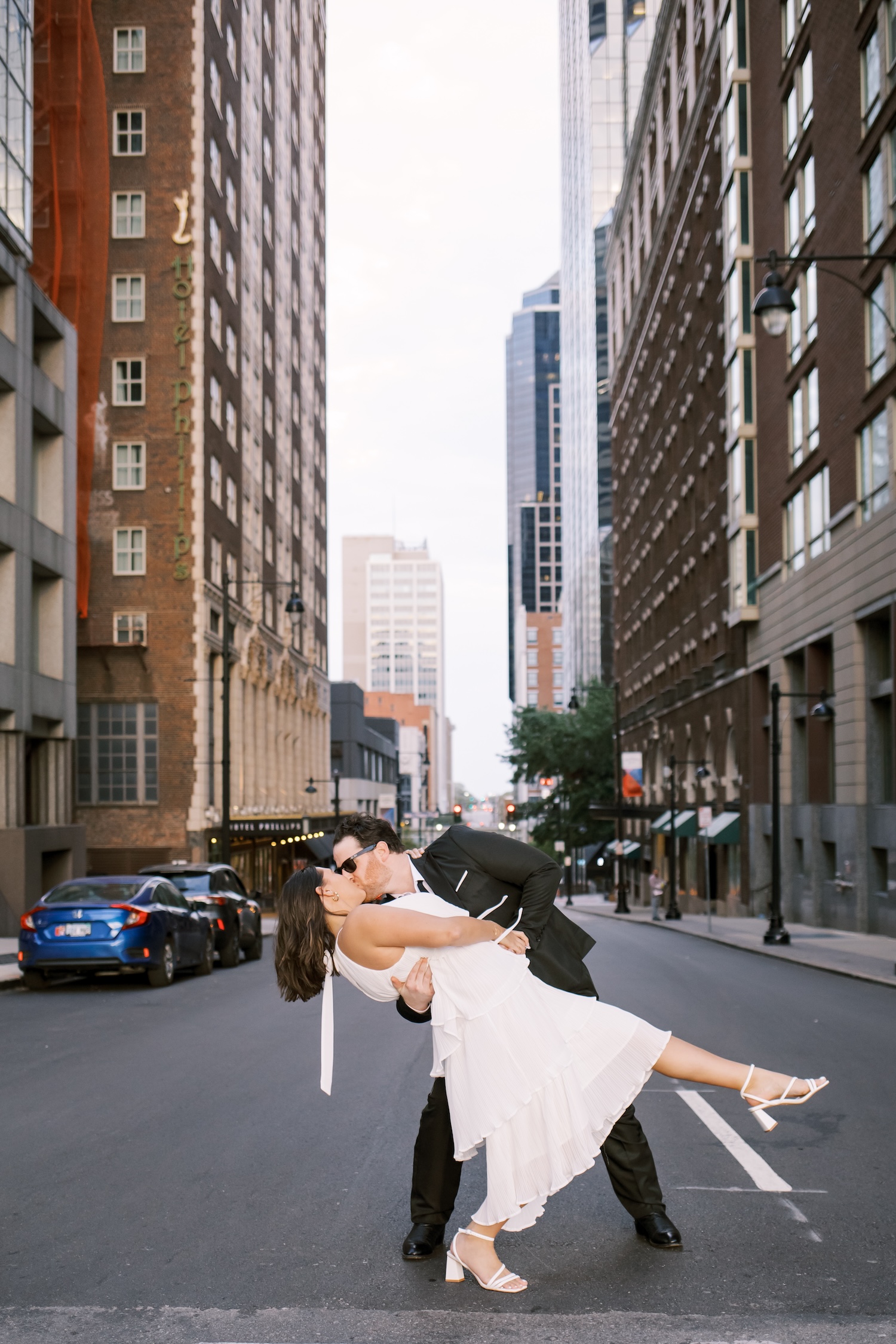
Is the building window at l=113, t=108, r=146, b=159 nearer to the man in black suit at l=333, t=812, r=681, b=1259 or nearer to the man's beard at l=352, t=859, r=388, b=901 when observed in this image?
the man in black suit at l=333, t=812, r=681, b=1259

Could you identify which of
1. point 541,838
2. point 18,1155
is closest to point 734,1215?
point 18,1155

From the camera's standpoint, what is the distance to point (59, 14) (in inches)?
1585

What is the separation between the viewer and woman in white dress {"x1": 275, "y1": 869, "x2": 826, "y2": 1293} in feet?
14.8

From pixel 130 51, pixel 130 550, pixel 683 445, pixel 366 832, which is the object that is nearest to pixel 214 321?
pixel 130 51

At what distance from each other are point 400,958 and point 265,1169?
270 centimetres

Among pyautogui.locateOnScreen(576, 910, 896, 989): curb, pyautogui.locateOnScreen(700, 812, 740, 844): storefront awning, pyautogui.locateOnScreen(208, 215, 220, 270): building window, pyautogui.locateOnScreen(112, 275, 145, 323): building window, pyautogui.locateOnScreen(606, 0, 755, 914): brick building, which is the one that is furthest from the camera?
pyautogui.locateOnScreen(208, 215, 220, 270): building window

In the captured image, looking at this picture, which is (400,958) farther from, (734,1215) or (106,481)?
(106,481)

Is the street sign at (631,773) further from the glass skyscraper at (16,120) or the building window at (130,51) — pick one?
the building window at (130,51)

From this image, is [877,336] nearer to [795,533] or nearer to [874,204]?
[874,204]

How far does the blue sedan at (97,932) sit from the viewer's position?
621 inches

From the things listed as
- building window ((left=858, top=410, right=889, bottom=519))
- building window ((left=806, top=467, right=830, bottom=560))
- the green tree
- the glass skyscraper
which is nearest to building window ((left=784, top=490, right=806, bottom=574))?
building window ((left=806, top=467, right=830, bottom=560))

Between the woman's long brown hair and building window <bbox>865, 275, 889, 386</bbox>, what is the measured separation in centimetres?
2617

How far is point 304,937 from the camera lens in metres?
4.62

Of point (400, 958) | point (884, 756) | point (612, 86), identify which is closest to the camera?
point (400, 958)
